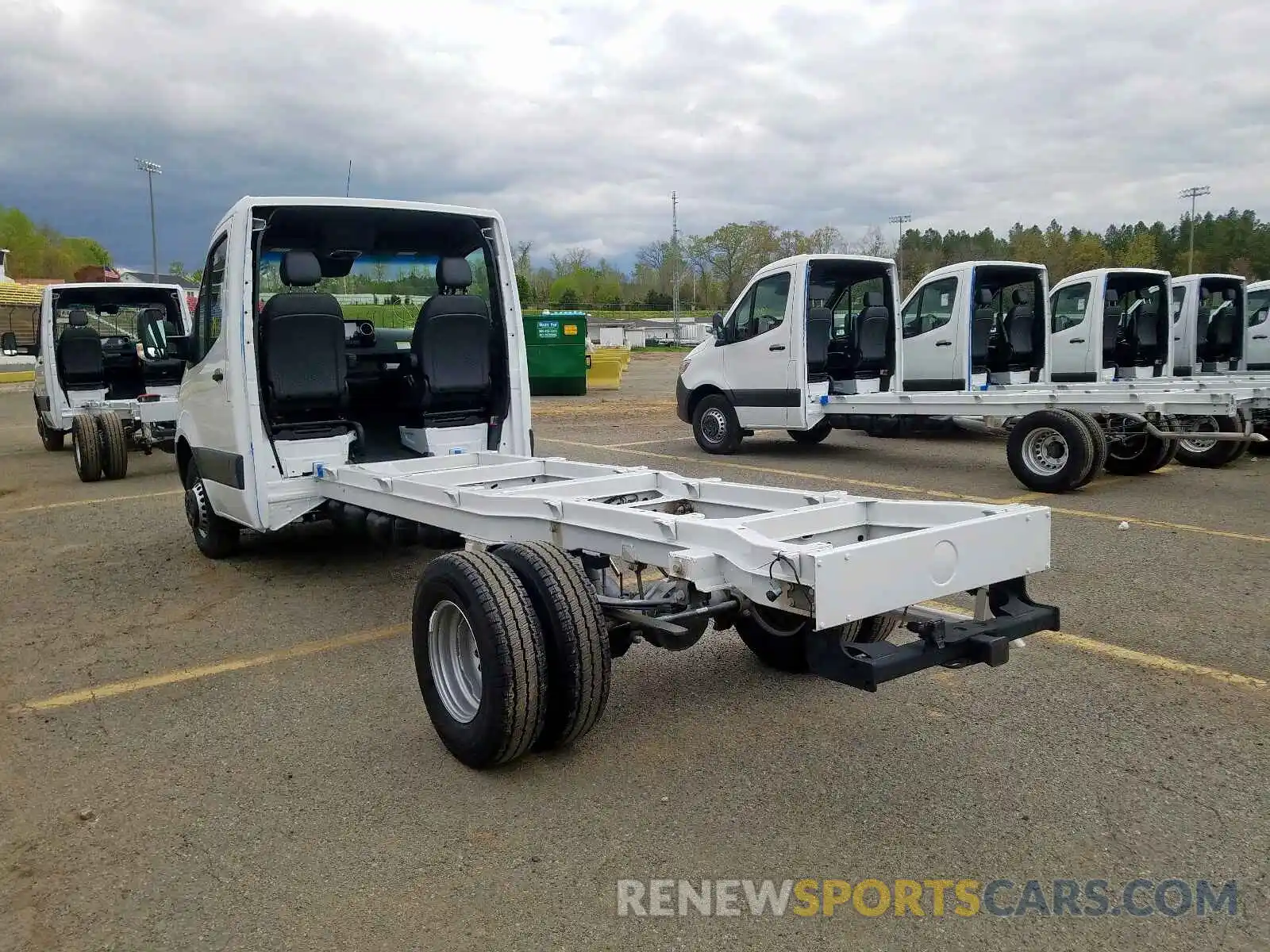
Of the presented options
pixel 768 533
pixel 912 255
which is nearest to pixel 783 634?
pixel 768 533

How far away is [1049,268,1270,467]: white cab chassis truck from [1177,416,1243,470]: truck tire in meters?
2.65

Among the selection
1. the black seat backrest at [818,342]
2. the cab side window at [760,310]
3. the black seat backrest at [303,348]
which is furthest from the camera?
the black seat backrest at [818,342]

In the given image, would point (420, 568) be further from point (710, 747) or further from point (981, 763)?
point (981, 763)

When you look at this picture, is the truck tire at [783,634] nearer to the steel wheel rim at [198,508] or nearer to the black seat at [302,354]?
the black seat at [302,354]

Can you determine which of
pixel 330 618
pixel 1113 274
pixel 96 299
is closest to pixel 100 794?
pixel 330 618

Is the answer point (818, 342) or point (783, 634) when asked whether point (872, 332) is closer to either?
point (818, 342)

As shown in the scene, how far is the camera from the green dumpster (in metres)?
22.8

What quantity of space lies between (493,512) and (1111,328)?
12.4 meters

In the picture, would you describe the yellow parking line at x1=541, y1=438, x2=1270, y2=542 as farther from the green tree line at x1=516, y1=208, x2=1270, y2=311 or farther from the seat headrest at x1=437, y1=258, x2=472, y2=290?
the green tree line at x1=516, y1=208, x2=1270, y2=311

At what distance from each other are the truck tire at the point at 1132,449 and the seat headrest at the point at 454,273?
6594mm

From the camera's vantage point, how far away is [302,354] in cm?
613

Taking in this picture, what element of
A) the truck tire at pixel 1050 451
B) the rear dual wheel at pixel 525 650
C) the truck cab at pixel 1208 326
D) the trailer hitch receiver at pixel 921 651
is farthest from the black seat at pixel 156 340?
the truck cab at pixel 1208 326

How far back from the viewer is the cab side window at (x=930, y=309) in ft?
44.3

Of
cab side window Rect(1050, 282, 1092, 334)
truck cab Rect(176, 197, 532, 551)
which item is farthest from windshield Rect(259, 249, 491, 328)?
cab side window Rect(1050, 282, 1092, 334)
